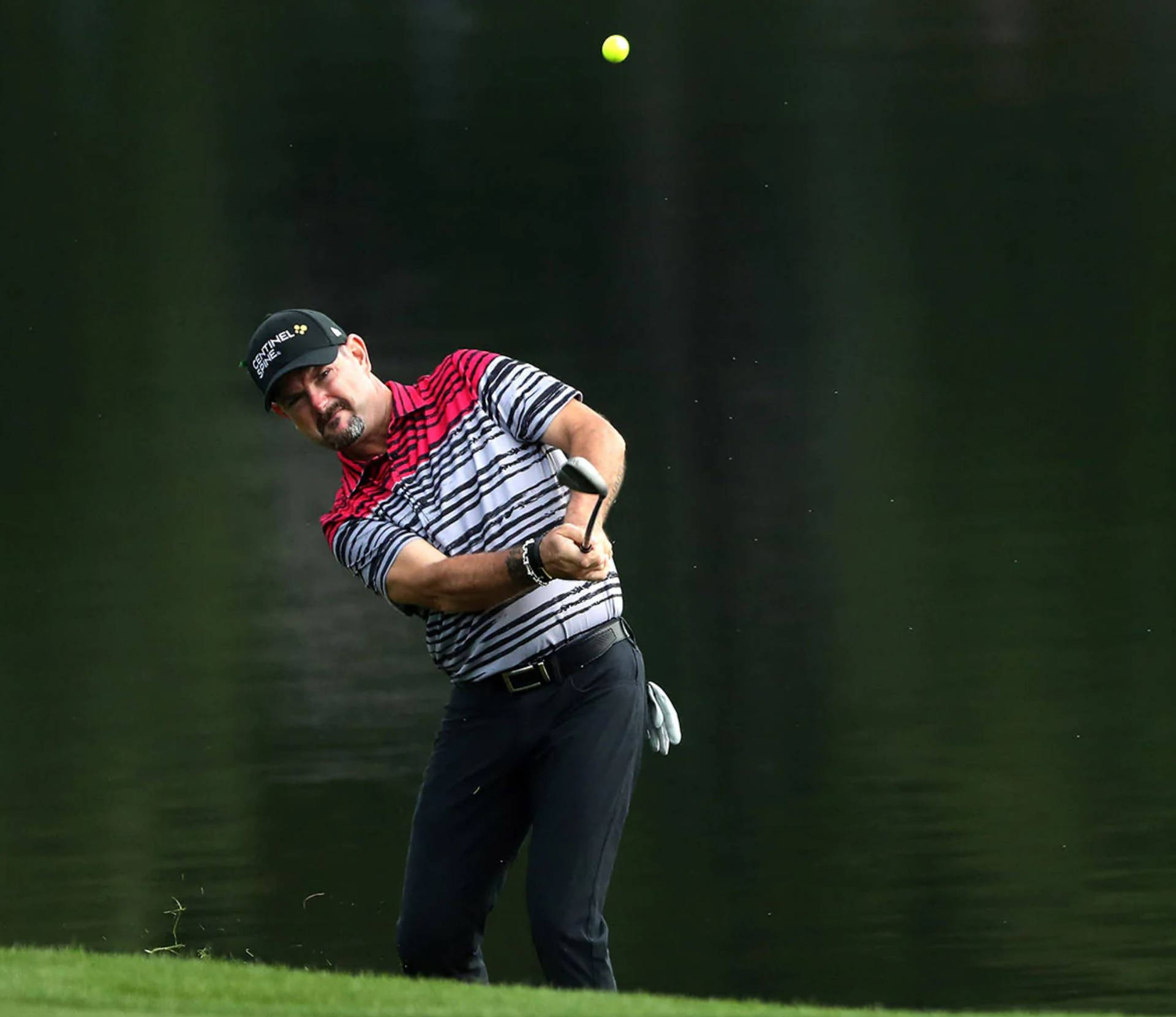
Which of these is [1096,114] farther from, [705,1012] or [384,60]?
[705,1012]

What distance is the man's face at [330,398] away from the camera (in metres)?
2.66

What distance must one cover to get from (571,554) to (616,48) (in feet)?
5.62

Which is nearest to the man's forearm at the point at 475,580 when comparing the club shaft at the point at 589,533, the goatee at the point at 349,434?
the club shaft at the point at 589,533

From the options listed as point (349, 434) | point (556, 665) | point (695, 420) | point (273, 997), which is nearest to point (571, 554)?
point (556, 665)

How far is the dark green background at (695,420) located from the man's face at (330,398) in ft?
3.54

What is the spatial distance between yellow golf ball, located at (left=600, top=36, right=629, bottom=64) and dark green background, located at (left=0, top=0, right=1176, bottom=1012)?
0.04m

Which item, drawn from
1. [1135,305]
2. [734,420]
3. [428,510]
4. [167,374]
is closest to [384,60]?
[167,374]

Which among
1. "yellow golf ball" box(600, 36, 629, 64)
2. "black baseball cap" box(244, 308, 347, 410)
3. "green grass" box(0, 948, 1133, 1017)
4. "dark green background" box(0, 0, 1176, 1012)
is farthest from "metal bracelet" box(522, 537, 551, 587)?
"yellow golf ball" box(600, 36, 629, 64)

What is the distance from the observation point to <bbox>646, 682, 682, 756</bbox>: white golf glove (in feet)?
9.24

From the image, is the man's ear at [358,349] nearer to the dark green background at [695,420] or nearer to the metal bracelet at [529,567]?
the metal bracelet at [529,567]

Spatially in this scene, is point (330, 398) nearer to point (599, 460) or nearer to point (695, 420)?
point (599, 460)

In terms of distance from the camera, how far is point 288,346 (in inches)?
104

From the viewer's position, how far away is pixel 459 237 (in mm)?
3760

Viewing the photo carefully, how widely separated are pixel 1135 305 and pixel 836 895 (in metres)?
1.58
